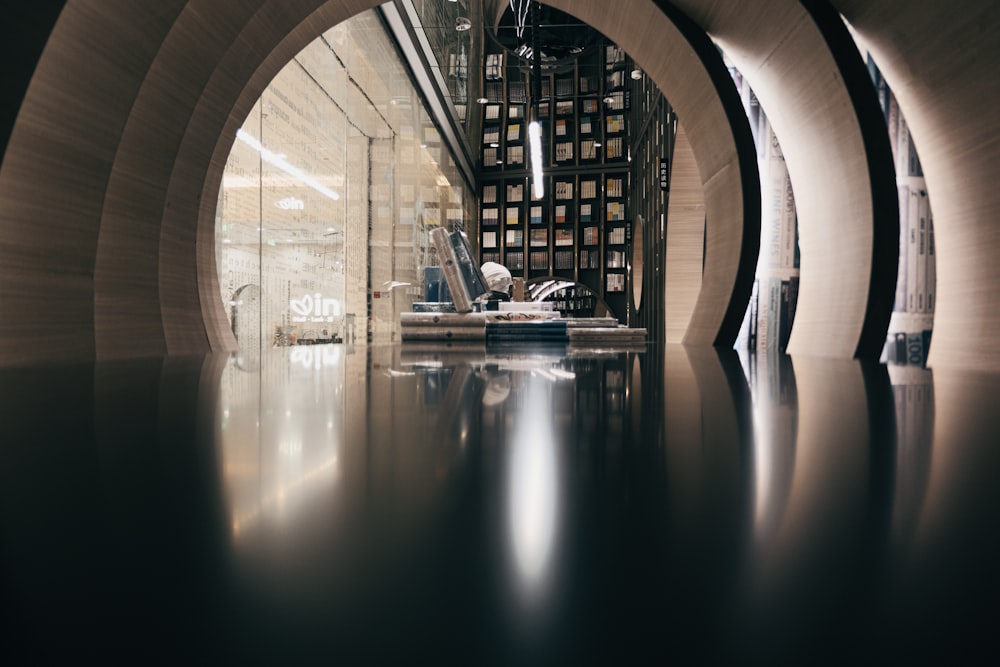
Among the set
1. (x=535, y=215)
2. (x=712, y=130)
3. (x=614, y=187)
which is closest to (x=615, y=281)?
Answer: (x=614, y=187)

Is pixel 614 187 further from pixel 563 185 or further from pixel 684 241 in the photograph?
pixel 684 241

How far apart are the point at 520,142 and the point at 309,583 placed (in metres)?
14.4

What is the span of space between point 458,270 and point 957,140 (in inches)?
103

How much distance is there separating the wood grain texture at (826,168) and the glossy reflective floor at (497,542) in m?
1.99

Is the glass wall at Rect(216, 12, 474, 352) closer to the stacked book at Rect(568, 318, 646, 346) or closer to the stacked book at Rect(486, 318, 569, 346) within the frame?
the stacked book at Rect(486, 318, 569, 346)

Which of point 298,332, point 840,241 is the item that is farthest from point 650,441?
point 298,332

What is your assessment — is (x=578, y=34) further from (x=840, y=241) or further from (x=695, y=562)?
(x=695, y=562)

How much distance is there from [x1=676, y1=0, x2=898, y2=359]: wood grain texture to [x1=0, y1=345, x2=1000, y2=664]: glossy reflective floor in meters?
1.99

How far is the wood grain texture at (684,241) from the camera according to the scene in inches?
251

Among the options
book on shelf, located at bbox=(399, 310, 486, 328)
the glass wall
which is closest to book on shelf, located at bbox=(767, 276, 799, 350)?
book on shelf, located at bbox=(399, 310, 486, 328)

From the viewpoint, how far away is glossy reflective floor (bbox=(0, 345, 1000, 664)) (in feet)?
0.61

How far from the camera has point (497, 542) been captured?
27 centimetres

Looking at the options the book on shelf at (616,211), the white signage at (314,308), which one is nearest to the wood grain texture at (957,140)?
the white signage at (314,308)

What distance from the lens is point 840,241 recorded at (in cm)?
261
